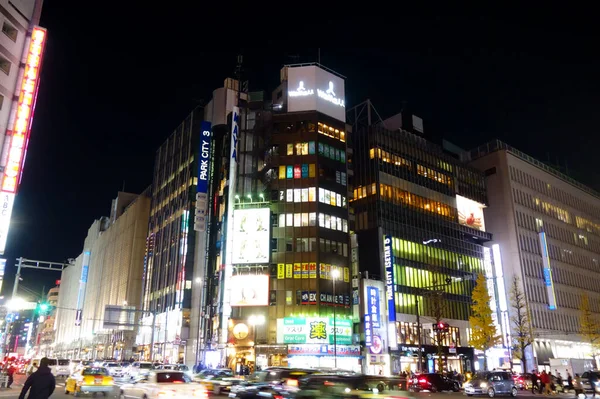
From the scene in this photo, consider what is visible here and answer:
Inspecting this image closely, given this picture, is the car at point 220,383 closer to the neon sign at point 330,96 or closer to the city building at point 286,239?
the city building at point 286,239

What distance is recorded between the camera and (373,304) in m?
64.8

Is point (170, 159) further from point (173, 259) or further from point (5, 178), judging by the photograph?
point (5, 178)

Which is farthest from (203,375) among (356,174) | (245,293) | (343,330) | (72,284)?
(72,284)

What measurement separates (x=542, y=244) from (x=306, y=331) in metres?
57.7

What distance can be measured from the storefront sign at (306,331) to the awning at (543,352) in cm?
4242

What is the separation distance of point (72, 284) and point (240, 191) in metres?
134

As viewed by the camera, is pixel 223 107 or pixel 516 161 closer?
pixel 223 107

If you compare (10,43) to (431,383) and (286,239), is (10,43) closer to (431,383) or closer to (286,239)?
(286,239)

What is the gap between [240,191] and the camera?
71.4 metres

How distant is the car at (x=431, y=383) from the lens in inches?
1593

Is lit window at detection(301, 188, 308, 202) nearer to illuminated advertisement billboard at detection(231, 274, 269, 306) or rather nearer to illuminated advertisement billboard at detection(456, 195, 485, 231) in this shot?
illuminated advertisement billboard at detection(231, 274, 269, 306)

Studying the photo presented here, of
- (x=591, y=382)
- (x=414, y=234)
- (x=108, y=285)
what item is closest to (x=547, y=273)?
(x=414, y=234)

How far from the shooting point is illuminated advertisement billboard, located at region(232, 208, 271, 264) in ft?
203

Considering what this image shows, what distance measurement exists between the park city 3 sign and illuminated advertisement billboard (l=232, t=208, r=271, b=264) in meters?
20.2
